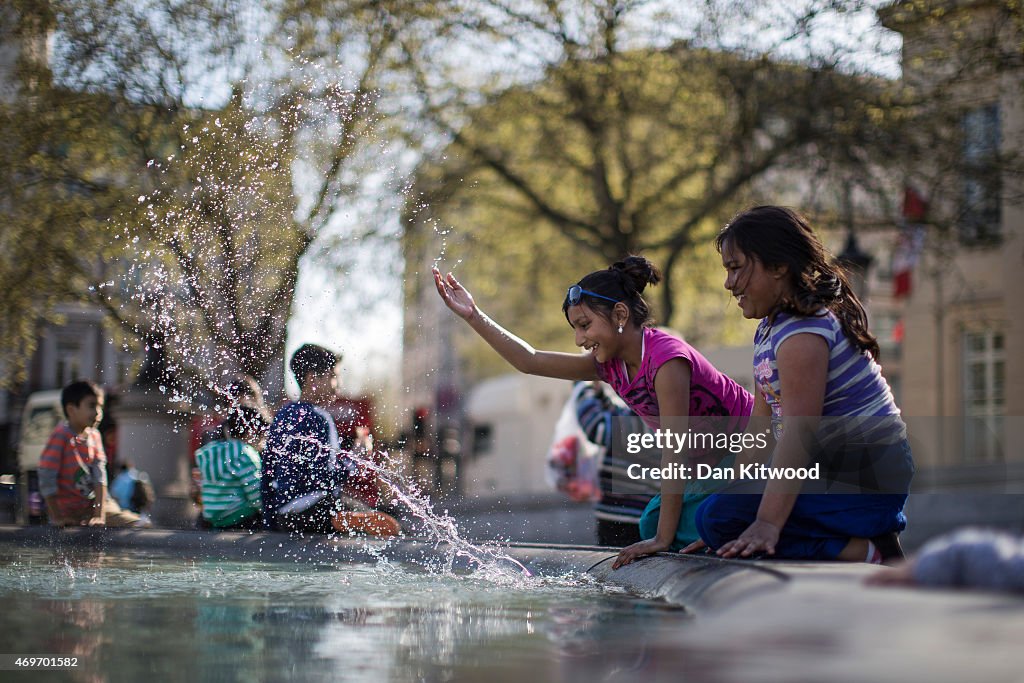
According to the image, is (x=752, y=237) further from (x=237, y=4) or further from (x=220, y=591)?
(x=237, y=4)

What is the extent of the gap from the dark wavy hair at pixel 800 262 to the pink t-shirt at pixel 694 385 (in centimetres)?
62

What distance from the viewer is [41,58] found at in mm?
12844

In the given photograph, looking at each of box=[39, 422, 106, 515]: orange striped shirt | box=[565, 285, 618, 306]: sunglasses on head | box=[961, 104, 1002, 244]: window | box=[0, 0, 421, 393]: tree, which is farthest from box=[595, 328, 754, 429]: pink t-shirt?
box=[961, 104, 1002, 244]: window

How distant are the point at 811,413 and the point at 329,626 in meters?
1.53

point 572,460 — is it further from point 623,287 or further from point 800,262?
point 800,262

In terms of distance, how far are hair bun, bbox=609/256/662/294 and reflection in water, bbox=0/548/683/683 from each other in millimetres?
1166

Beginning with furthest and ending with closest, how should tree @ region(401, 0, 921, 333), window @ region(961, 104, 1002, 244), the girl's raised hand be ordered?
tree @ region(401, 0, 921, 333)
window @ region(961, 104, 1002, 244)
the girl's raised hand

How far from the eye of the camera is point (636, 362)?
4754 millimetres

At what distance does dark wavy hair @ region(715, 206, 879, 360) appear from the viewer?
3.78 meters

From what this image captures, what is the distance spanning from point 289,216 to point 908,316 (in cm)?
1788

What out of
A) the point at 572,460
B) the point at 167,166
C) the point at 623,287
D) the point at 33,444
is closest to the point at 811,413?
the point at 623,287

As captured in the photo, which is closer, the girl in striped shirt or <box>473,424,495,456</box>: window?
the girl in striped shirt

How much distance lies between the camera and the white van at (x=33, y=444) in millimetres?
9555

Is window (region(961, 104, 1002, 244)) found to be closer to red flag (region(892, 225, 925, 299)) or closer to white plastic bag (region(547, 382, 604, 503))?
red flag (region(892, 225, 925, 299))
